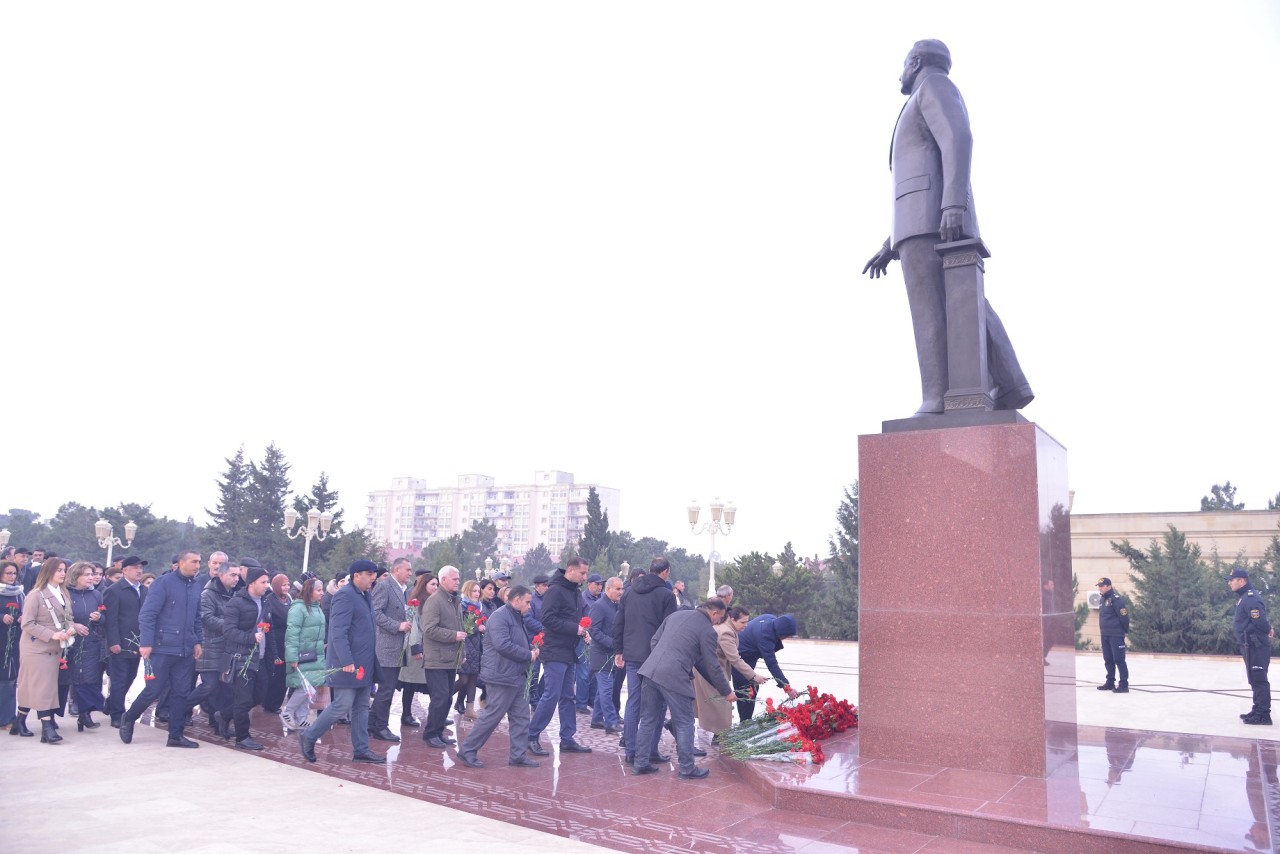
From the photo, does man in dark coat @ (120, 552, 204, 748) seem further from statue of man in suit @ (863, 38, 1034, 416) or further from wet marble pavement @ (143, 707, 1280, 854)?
statue of man in suit @ (863, 38, 1034, 416)

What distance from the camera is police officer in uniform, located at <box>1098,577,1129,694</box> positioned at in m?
13.3

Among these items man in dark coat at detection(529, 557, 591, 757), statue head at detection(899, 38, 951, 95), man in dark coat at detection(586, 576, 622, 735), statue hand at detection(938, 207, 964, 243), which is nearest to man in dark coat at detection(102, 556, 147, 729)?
man in dark coat at detection(529, 557, 591, 757)

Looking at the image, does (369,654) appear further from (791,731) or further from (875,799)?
(875,799)

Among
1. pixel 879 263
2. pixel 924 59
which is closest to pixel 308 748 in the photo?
pixel 879 263

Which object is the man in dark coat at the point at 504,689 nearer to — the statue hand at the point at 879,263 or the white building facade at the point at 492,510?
the statue hand at the point at 879,263

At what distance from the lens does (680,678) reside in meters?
7.05

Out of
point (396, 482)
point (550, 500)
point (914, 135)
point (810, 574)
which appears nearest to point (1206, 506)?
point (810, 574)

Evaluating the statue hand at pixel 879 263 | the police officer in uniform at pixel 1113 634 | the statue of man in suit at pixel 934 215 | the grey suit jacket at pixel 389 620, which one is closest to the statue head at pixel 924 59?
the statue of man in suit at pixel 934 215

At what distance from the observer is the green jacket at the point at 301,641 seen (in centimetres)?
895

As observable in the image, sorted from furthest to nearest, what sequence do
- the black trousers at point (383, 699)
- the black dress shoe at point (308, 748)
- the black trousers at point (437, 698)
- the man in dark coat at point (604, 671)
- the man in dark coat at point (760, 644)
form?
the man in dark coat at point (604, 671) → the man in dark coat at point (760, 644) → the black trousers at point (383, 699) → the black trousers at point (437, 698) → the black dress shoe at point (308, 748)

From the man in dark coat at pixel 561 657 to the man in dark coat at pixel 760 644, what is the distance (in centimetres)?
182

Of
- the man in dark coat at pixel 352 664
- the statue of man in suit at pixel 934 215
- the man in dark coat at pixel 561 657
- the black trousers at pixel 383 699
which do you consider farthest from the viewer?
the black trousers at pixel 383 699

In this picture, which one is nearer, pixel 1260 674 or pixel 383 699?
pixel 383 699

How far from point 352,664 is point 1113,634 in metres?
11.7
